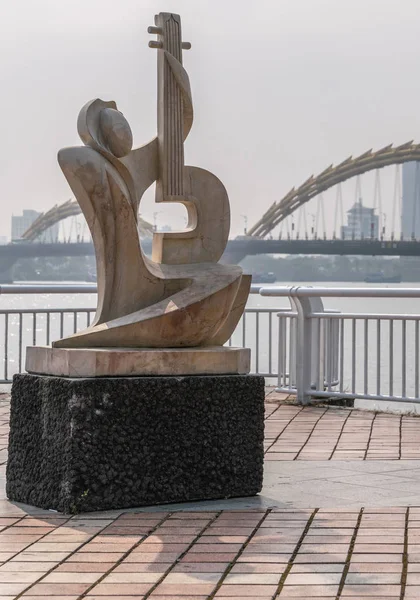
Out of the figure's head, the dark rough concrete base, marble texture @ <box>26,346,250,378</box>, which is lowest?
the dark rough concrete base

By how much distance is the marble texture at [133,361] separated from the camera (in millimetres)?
5191

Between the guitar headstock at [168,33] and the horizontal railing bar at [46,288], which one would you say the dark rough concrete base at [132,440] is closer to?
the guitar headstock at [168,33]

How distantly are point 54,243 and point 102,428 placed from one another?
98.9 ft

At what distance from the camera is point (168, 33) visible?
227 inches

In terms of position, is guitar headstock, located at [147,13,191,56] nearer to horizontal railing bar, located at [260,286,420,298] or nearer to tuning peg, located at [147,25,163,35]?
tuning peg, located at [147,25,163,35]

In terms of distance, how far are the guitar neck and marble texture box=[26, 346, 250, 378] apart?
35.5 inches

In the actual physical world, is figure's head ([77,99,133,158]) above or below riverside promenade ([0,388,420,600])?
above

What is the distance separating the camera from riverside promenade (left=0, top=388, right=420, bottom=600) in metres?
3.84

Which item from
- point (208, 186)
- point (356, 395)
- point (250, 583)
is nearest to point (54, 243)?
point (356, 395)

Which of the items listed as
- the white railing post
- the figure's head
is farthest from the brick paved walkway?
the figure's head

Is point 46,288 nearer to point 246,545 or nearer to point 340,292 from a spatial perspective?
point 340,292

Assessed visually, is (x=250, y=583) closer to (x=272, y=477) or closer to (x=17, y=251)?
(x=272, y=477)

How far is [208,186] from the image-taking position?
5.90 metres

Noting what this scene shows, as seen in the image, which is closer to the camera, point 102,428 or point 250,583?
point 250,583
